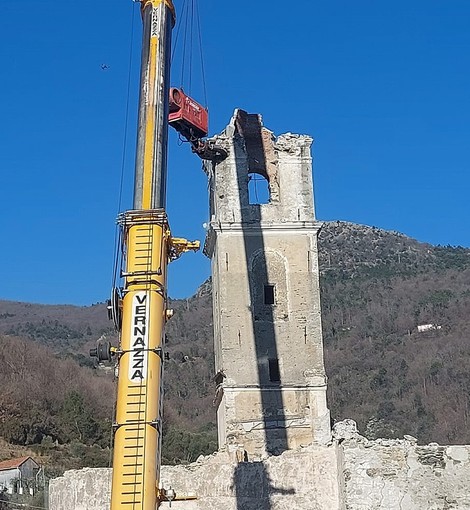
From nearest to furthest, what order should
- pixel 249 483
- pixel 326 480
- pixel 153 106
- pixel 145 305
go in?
1. pixel 145 305
2. pixel 153 106
3. pixel 326 480
4. pixel 249 483

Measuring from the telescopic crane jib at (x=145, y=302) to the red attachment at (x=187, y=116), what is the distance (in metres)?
8.16

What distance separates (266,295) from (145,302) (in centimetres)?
1289

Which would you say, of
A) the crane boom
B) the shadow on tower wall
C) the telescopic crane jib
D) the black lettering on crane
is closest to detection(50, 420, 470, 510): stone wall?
the shadow on tower wall

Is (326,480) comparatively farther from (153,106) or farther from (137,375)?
(153,106)

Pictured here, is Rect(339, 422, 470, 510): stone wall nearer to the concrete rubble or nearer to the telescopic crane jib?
the concrete rubble

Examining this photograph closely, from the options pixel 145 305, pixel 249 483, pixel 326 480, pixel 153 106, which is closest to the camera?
pixel 145 305

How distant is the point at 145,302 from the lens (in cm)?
1128

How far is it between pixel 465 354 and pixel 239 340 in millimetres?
59960

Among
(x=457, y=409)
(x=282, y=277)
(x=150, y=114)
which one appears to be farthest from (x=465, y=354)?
(x=150, y=114)

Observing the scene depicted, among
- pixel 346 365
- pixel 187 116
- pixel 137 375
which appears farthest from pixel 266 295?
pixel 346 365

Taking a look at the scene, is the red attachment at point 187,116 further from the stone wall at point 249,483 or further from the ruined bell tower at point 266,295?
the stone wall at point 249,483

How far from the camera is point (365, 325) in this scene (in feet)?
292

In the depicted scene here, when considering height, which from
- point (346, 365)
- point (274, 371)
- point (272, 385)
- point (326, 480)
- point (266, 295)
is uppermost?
point (346, 365)

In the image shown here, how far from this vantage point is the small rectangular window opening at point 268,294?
23.9 m
